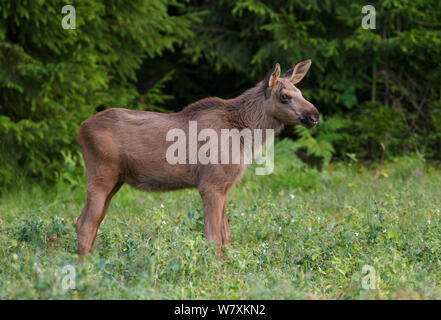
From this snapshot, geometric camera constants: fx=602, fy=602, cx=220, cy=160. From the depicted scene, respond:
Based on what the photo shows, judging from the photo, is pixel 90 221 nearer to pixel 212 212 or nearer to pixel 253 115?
pixel 212 212

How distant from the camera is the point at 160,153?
676cm

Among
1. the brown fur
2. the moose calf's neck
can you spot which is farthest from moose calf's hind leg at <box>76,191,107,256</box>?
the moose calf's neck

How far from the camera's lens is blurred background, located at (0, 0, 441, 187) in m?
9.83

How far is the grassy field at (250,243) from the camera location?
4.94 meters

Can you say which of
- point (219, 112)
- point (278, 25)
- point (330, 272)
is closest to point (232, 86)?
point (278, 25)

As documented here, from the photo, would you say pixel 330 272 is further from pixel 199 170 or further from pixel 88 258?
pixel 88 258

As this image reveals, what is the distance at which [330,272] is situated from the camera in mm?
6004

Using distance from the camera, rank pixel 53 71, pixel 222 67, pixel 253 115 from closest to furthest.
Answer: pixel 253 115, pixel 53 71, pixel 222 67

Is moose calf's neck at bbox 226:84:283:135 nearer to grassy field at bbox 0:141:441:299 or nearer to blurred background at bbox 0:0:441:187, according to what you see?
grassy field at bbox 0:141:441:299

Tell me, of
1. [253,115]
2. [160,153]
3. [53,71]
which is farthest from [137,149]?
[53,71]

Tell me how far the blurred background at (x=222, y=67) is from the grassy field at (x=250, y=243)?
108cm

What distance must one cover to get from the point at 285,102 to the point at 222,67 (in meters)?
7.19

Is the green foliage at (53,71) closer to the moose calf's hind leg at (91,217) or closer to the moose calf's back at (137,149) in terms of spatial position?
the moose calf's back at (137,149)
